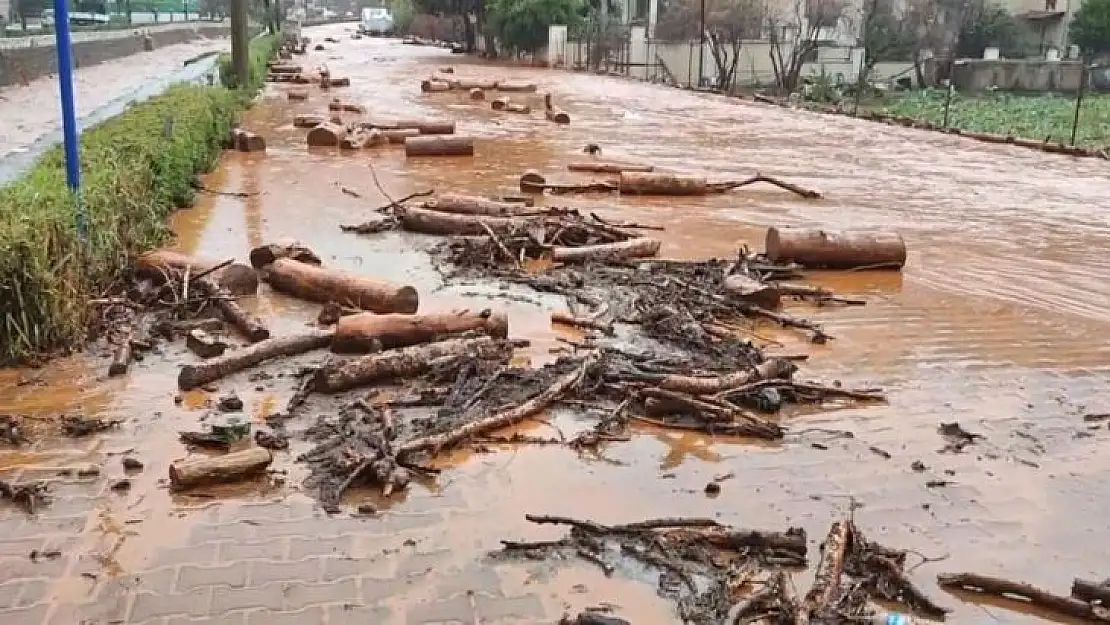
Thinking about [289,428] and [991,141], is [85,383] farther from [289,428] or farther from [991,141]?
[991,141]

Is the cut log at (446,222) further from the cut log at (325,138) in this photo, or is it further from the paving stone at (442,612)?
the cut log at (325,138)

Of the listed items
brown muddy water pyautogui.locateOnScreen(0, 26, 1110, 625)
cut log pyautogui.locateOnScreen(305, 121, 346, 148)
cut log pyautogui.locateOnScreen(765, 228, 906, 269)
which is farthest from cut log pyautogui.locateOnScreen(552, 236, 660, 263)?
cut log pyautogui.locateOnScreen(305, 121, 346, 148)

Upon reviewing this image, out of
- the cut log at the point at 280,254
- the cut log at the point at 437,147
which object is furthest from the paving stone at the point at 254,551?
the cut log at the point at 437,147

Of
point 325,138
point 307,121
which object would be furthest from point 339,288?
point 307,121

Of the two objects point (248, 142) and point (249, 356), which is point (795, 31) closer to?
point (248, 142)

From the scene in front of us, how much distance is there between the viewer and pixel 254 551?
4.45 meters

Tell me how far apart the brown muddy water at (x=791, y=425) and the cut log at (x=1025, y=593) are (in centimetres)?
11

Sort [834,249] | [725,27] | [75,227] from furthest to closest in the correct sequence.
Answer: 1. [725,27]
2. [834,249]
3. [75,227]

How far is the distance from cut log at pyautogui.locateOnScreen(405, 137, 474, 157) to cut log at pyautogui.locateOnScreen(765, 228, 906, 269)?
25.3 ft

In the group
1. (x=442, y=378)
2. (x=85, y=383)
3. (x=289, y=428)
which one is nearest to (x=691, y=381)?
(x=442, y=378)

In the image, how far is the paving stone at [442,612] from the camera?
4008 millimetres

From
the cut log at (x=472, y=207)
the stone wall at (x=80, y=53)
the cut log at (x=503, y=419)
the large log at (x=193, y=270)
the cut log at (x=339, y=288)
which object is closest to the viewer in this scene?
the cut log at (x=503, y=419)

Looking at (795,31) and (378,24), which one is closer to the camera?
(795,31)

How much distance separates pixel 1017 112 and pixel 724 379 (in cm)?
2868
